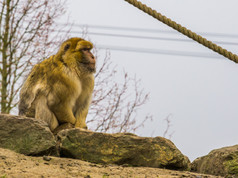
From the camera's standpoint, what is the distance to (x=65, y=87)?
5.64m

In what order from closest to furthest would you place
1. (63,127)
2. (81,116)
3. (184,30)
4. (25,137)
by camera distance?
1. (184,30)
2. (25,137)
3. (63,127)
4. (81,116)

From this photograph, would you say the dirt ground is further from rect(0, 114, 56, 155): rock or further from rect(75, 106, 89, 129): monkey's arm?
rect(75, 106, 89, 129): monkey's arm

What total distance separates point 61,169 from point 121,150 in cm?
85

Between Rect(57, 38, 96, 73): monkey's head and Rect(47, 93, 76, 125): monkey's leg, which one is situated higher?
Rect(57, 38, 96, 73): monkey's head

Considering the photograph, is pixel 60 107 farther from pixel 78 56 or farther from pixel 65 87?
pixel 78 56

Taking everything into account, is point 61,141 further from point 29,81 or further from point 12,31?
point 12,31

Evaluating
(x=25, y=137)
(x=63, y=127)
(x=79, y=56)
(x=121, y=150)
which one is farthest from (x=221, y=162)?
(x=79, y=56)

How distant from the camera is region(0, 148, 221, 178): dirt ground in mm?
3695

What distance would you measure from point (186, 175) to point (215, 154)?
28.4 inches

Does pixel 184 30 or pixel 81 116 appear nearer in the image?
pixel 184 30

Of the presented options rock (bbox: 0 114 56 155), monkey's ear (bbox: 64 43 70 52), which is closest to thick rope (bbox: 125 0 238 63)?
rock (bbox: 0 114 56 155)

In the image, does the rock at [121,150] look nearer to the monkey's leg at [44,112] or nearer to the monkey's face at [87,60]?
the monkey's leg at [44,112]

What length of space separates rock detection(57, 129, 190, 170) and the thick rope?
1308mm

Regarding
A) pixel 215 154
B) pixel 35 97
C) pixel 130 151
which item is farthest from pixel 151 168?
pixel 35 97
